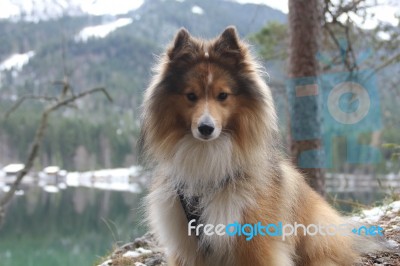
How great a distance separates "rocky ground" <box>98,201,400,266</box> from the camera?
395cm

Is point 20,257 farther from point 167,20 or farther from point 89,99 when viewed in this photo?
point 167,20

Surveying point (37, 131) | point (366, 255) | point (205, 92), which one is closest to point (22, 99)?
point (37, 131)

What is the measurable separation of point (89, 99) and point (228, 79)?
319 ft

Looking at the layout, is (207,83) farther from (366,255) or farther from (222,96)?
(366,255)

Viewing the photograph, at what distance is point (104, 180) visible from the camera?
217 ft

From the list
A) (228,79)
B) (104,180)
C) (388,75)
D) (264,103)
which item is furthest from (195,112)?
(104,180)

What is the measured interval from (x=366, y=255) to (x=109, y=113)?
3599 inches

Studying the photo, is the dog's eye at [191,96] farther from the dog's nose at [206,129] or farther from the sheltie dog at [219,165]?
the dog's nose at [206,129]

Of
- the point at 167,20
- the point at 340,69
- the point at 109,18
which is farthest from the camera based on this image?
the point at 109,18

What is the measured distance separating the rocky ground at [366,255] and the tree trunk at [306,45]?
103cm

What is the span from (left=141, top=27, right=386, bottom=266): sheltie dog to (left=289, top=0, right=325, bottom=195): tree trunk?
8.05 feet

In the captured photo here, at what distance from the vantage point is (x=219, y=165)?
320 cm

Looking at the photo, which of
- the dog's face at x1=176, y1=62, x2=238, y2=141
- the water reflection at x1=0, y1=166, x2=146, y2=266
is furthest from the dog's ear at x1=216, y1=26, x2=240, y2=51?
the water reflection at x1=0, y1=166, x2=146, y2=266

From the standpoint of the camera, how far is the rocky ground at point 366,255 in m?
3.95
